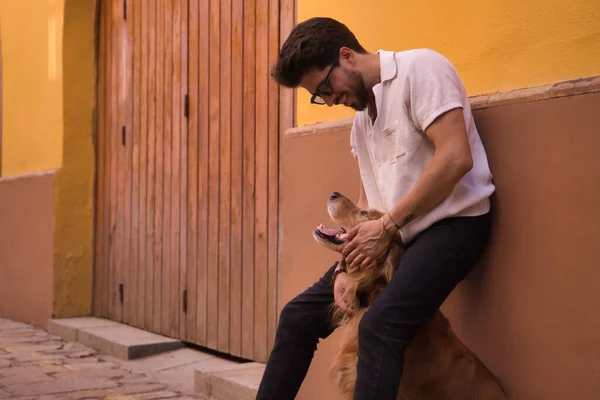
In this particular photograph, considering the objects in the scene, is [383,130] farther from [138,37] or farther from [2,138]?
[2,138]

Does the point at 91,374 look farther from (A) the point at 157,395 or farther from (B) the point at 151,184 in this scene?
(B) the point at 151,184

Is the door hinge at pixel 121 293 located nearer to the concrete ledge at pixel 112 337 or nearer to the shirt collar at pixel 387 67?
the concrete ledge at pixel 112 337

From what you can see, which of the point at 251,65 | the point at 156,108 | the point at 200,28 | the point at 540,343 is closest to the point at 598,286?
the point at 540,343

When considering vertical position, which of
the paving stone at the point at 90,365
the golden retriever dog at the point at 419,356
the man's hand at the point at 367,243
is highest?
the man's hand at the point at 367,243

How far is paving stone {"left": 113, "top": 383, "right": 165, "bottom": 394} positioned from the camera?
4488mm

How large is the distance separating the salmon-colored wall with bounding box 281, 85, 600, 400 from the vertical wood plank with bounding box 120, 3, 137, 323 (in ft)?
12.6

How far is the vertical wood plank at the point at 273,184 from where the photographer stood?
180 inches

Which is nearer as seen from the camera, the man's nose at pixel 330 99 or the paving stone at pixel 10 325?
the man's nose at pixel 330 99

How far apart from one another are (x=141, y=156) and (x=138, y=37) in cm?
97

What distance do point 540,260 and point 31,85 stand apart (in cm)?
615

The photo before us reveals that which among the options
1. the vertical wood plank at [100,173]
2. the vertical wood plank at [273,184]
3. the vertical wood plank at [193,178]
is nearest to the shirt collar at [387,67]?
the vertical wood plank at [273,184]

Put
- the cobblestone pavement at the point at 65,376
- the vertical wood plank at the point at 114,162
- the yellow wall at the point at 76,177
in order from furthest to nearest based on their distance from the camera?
1. the yellow wall at the point at 76,177
2. the vertical wood plank at the point at 114,162
3. the cobblestone pavement at the point at 65,376

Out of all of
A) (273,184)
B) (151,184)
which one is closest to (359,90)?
(273,184)

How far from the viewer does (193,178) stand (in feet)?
17.7
